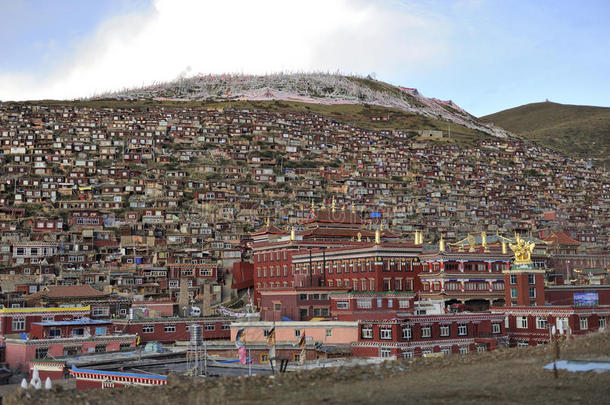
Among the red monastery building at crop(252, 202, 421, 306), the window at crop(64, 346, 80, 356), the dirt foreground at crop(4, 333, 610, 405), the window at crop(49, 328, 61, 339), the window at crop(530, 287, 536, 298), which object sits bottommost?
the window at crop(64, 346, 80, 356)

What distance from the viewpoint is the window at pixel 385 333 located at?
191 ft

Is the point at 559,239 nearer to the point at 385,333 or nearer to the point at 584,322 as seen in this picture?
A: the point at 584,322

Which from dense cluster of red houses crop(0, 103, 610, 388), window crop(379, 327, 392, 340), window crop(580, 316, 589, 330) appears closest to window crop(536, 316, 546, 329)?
dense cluster of red houses crop(0, 103, 610, 388)

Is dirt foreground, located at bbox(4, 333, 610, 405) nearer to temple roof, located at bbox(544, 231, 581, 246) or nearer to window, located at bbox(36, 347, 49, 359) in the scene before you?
window, located at bbox(36, 347, 49, 359)

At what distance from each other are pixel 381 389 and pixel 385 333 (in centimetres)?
3166

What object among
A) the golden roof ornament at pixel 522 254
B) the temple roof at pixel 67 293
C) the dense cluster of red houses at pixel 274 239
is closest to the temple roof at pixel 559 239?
the dense cluster of red houses at pixel 274 239

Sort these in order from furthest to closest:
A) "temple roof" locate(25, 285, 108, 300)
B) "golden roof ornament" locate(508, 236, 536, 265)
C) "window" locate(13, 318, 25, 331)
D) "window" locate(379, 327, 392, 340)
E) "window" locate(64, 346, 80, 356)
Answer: "temple roof" locate(25, 285, 108, 300)
"window" locate(13, 318, 25, 331)
"golden roof ornament" locate(508, 236, 536, 265)
"window" locate(64, 346, 80, 356)
"window" locate(379, 327, 392, 340)

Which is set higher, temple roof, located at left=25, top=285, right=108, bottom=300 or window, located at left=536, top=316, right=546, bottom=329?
temple roof, located at left=25, top=285, right=108, bottom=300

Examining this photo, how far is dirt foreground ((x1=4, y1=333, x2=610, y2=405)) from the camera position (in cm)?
2577

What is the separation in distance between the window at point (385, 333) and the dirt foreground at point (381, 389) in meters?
25.9

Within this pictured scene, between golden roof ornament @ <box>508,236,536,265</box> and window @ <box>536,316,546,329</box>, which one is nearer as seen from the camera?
window @ <box>536,316,546,329</box>

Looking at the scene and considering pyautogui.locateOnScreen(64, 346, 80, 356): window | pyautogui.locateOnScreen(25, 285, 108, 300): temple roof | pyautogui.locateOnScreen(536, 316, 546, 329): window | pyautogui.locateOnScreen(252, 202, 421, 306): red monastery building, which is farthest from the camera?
pyautogui.locateOnScreen(25, 285, 108, 300): temple roof

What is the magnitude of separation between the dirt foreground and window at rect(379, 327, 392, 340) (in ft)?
85.0

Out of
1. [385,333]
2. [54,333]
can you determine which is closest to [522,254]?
[385,333]
